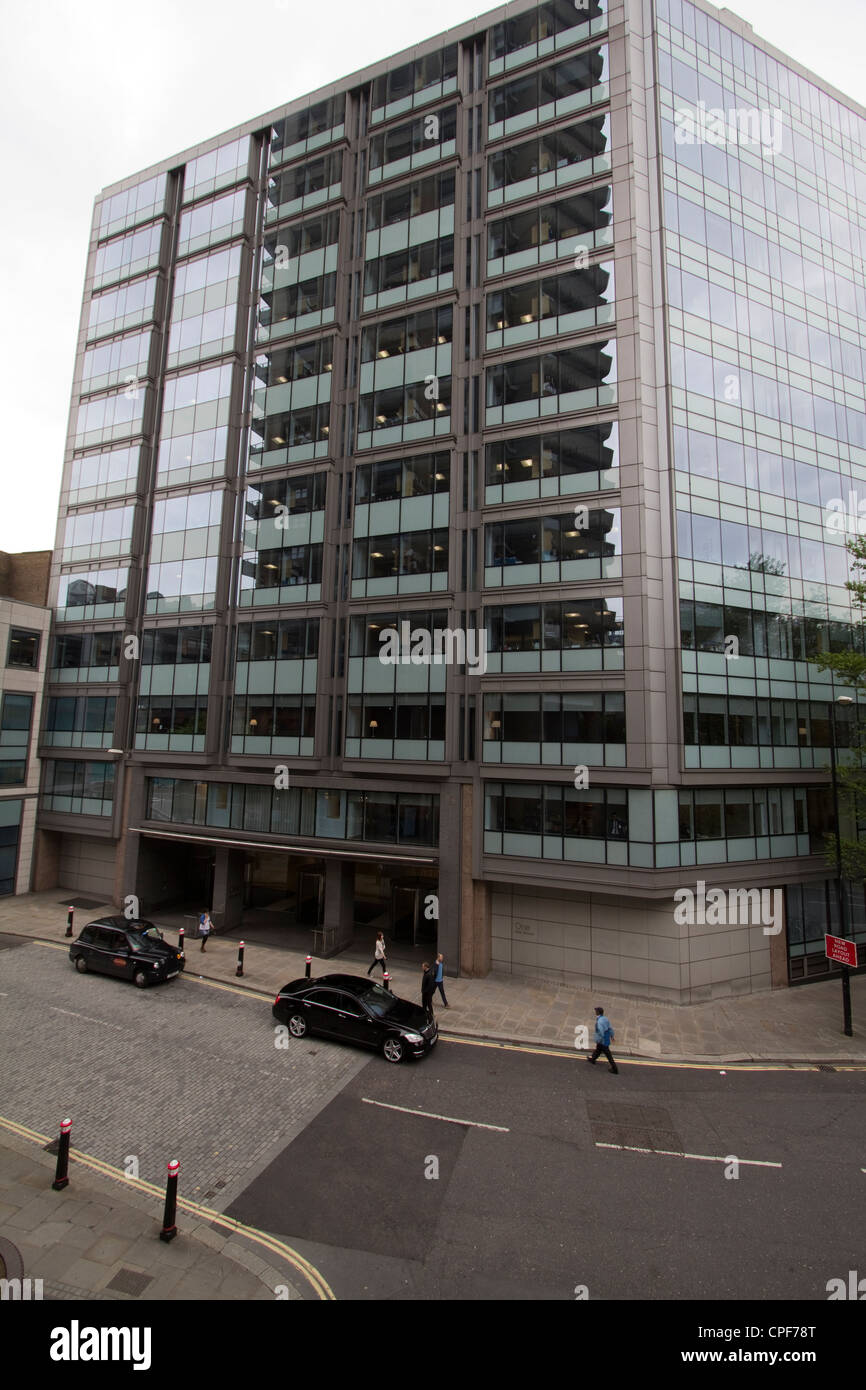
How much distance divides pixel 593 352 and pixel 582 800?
14823 mm

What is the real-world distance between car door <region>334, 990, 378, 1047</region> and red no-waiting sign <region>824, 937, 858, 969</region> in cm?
1216

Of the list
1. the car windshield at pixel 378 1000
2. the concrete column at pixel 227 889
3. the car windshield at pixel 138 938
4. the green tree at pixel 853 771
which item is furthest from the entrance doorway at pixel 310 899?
the green tree at pixel 853 771

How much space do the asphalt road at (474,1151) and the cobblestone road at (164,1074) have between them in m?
0.05

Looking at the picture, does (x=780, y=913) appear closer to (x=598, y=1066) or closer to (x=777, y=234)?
(x=598, y=1066)

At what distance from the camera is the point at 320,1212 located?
8.93 m

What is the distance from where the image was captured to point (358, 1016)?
14.0m

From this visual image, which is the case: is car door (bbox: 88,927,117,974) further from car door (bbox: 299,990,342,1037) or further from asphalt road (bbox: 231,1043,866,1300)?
asphalt road (bbox: 231,1043,866,1300)

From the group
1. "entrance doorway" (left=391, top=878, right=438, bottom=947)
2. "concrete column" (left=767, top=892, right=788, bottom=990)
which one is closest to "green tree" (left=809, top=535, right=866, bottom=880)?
"concrete column" (left=767, top=892, right=788, bottom=990)

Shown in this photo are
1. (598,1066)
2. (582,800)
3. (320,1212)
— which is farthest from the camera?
(582,800)

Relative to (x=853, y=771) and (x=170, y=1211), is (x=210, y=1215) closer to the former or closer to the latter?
(x=170, y=1211)

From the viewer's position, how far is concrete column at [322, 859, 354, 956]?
2185 centimetres

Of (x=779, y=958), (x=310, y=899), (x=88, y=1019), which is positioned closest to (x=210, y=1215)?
(x=88, y=1019)

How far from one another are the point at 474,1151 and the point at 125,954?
12612 millimetres
